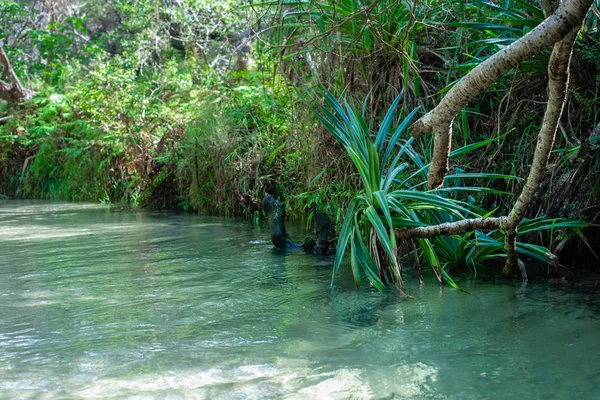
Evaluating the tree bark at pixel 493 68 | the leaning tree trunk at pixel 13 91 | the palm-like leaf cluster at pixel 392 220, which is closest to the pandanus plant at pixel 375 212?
the palm-like leaf cluster at pixel 392 220

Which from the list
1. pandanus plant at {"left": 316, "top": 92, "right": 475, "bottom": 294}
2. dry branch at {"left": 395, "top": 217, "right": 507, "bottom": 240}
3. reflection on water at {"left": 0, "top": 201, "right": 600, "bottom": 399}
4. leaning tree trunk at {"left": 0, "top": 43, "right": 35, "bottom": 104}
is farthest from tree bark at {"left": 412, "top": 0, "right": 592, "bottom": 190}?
leaning tree trunk at {"left": 0, "top": 43, "right": 35, "bottom": 104}

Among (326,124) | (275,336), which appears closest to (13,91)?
(326,124)

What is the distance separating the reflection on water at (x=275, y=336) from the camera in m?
2.37

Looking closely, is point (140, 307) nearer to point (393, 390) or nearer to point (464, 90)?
point (393, 390)

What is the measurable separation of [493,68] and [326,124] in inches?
58.2

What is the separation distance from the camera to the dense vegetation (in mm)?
4199

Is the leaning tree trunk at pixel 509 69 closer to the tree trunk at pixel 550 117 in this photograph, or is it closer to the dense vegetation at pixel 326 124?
the tree trunk at pixel 550 117

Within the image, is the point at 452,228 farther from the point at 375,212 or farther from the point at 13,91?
the point at 13,91

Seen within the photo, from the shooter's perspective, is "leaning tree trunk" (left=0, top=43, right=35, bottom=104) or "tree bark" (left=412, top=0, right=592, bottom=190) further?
"leaning tree trunk" (left=0, top=43, right=35, bottom=104)

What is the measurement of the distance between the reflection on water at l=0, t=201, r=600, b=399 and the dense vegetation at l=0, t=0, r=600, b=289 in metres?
0.47

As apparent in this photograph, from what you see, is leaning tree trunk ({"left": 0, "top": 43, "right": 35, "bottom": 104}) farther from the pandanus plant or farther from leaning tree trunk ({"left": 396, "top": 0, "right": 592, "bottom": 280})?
leaning tree trunk ({"left": 396, "top": 0, "right": 592, "bottom": 280})

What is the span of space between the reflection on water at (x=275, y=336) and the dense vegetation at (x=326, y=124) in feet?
1.53

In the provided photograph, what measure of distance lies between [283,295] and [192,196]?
5.81 m

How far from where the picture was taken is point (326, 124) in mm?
4270
